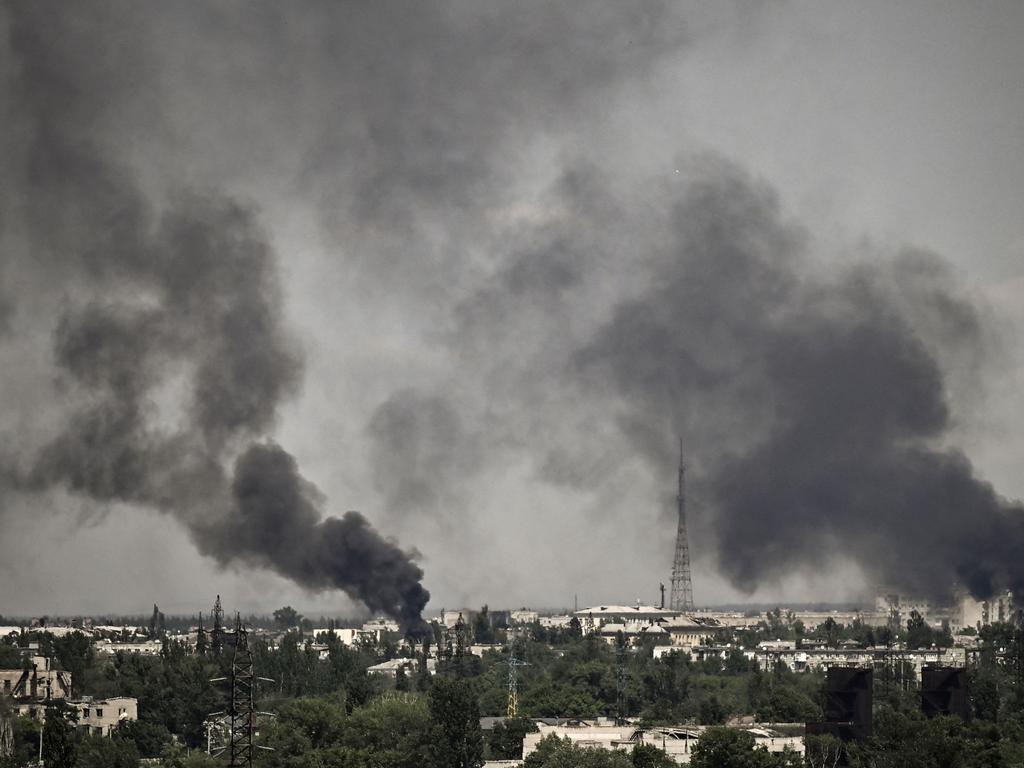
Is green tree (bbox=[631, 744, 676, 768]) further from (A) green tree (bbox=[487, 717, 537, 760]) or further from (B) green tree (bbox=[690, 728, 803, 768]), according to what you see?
(A) green tree (bbox=[487, 717, 537, 760])

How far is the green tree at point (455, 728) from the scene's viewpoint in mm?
82812

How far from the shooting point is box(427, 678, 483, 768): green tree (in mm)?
82812

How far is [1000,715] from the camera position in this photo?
11250 centimetres

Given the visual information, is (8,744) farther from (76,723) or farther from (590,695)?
(590,695)

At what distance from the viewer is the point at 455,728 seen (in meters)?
84.1

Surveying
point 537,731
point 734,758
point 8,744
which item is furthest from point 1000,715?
point 8,744

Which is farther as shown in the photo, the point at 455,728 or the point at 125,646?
the point at 125,646

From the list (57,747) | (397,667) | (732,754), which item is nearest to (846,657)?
(397,667)

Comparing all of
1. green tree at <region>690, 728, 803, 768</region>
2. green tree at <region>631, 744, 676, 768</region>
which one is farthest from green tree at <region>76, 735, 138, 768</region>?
green tree at <region>690, 728, 803, 768</region>

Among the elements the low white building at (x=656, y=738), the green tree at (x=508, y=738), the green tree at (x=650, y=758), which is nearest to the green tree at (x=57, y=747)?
the low white building at (x=656, y=738)

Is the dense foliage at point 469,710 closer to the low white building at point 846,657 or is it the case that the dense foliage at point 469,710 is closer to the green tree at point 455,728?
the green tree at point 455,728

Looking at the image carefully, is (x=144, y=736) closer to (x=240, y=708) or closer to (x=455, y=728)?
(x=455, y=728)

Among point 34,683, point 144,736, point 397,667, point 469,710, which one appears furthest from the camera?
point 397,667

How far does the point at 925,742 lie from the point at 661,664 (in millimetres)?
89059
